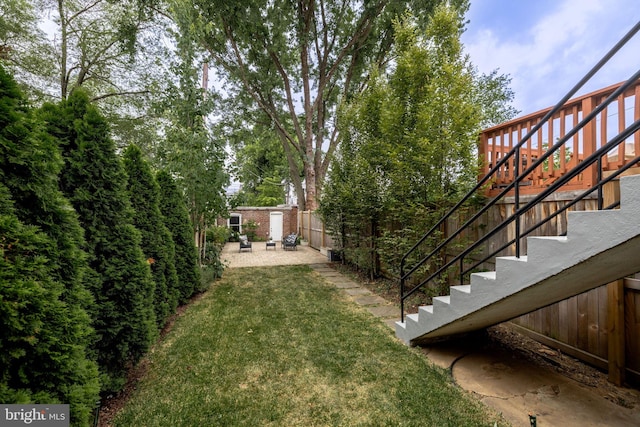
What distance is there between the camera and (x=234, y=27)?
10.4 m

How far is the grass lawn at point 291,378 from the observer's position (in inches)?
86.0

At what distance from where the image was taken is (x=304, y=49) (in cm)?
1120

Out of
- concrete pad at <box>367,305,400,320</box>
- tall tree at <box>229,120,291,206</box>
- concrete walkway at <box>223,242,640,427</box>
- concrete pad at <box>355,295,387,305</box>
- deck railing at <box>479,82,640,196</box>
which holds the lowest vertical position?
concrete pad at <box>355,295,387,305</box>

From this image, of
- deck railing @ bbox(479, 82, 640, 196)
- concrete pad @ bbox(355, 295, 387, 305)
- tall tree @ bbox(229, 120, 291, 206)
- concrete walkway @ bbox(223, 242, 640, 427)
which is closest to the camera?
concrete walkway @ bbox(223, 242, 640, 427)

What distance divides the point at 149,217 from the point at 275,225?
14.0 m

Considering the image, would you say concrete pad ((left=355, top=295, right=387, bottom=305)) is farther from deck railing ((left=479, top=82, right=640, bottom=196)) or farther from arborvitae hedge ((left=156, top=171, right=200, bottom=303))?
arborvitae hedge ((left=156, top=171, right=200, bottom=303))

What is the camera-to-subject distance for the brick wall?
17172mm

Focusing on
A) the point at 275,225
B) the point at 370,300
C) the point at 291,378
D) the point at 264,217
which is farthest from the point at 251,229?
the point at 291,378

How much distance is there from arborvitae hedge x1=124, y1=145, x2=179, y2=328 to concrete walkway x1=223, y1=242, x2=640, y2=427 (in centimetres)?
344

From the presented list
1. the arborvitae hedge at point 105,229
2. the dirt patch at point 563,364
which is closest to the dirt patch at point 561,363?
the dirt patch at point 563,364

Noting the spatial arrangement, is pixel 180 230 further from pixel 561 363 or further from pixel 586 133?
pixel 586 133

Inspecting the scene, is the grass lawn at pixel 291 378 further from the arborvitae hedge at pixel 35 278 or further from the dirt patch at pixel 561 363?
the dirt patch at pixel 561 363

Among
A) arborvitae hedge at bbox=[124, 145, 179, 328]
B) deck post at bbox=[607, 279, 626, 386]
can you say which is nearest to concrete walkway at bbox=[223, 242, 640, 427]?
deck post at bbox=[607, 279, 626, 386]

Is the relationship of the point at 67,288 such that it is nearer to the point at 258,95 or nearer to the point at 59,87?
the point at 258,95
